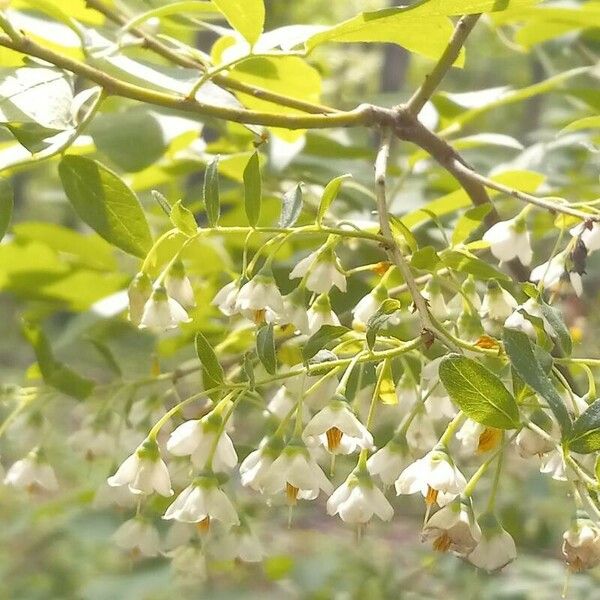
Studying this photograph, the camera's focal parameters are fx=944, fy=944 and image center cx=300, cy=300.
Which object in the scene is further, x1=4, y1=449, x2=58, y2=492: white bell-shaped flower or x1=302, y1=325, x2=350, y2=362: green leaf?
x1=4, y1=449, x2=58, y2=492: white bell-shaped flower

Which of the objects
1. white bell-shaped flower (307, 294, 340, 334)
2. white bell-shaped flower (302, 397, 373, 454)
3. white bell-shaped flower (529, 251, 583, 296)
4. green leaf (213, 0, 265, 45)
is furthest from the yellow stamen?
green leaf (213, 0, 265, 45)

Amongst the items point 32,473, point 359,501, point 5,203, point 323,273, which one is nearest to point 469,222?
point 323,273

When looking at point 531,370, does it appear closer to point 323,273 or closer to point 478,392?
point 478,392

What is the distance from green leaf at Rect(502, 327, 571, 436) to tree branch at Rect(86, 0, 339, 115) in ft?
1.11

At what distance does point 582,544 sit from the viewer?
58cm

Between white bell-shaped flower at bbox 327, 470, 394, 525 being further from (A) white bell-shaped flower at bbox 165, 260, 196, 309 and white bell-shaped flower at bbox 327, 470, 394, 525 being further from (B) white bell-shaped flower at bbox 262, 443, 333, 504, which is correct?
(A) white bell-shaped flower at bbox 165, 260, 196, 309

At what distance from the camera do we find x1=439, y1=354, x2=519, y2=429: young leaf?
54cm

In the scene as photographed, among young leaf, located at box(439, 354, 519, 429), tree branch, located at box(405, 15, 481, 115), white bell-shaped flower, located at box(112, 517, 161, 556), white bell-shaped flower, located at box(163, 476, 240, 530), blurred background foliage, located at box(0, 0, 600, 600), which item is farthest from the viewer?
blurred background foliage, located at box(0, 0, 600, 600)

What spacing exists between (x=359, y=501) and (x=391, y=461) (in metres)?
0.05

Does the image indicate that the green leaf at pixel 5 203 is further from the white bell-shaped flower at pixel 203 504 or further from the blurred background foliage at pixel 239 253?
the white bell-shaped flower at pixel 203 504

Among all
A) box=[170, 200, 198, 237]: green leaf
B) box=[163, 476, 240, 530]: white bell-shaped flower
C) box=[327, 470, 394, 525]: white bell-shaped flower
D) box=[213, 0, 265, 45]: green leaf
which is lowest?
box=[163, 476, 240, 530]: white bell-shaped flower

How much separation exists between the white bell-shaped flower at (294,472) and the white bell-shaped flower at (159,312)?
0.44 feet

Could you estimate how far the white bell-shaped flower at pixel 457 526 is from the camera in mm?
576

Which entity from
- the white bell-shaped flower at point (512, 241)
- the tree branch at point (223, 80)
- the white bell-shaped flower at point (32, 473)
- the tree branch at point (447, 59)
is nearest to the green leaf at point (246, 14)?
the tree branch at point (223, 80)
